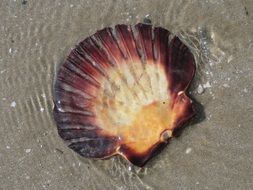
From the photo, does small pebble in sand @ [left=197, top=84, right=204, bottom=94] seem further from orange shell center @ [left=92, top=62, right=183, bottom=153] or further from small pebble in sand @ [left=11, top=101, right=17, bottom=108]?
small pebble in sand @ [left=11, top=101, right=17, bottom=108]

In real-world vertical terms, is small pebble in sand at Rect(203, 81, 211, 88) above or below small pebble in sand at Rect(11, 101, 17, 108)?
below

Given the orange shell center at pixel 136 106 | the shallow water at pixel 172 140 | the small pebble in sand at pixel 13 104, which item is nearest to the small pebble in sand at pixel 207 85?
the shallow water at pixel 172 140

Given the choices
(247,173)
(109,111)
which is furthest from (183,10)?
(247,173)

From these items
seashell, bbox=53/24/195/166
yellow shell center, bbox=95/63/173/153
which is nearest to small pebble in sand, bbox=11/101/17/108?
seashell, bbox=53/24/195/166

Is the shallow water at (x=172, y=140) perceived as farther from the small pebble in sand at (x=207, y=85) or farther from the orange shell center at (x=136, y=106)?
the orange shell center at (x=136, y=106)

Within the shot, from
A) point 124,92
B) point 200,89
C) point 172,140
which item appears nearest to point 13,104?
point 124,92
